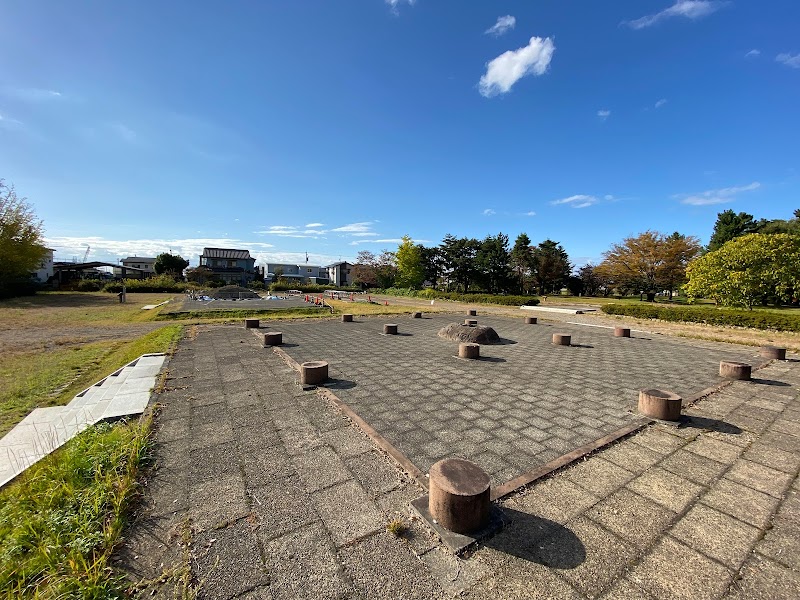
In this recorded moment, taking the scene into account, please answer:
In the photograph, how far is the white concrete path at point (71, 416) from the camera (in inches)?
141

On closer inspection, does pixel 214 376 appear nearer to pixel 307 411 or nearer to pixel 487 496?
pixel 307 411

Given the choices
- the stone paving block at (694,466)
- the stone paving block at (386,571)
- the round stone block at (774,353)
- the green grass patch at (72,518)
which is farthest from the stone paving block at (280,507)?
the round stone block at (774,353)

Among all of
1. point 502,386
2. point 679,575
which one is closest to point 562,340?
point 502,386

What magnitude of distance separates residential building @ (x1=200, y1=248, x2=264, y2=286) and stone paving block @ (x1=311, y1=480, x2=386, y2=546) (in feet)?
195

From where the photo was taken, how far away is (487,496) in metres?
2.10

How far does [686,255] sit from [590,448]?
33.7 metres

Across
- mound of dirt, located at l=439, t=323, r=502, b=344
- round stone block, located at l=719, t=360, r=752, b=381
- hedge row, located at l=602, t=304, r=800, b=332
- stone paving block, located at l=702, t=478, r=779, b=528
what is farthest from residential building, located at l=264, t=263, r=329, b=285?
stone paving block, located at l=702, t=478, r=779, b=528

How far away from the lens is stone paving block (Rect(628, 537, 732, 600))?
1.70 m

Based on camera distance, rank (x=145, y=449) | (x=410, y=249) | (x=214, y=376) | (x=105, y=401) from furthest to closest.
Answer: (x=410, y=249) < (x=214, y=376) < (x=105, y=401) < (x=145, y=449)

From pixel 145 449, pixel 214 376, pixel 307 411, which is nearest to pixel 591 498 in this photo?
pixel 307 411

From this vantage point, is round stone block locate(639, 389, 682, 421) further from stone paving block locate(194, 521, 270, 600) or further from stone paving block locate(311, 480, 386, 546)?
stone paving block locate(194, 521, 270, 600)

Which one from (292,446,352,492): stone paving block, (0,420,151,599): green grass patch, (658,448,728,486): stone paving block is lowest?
(658,448,728,486): stone paving block

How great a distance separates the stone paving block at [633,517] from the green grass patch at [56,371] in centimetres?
703

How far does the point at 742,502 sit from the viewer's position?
2.49 meters
